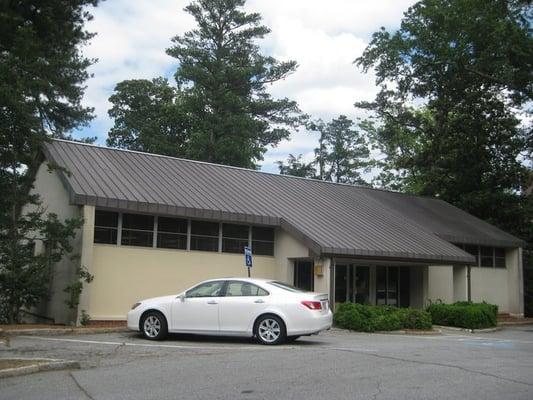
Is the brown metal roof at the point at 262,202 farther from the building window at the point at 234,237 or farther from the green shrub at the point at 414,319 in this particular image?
the green shrub at the point at 414,319

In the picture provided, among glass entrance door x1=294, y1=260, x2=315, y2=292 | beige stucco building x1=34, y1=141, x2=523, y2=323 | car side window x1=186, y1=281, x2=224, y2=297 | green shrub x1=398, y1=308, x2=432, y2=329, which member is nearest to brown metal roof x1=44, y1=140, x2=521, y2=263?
beige stucco building x1=34, y1=141, x2=523, y2=323

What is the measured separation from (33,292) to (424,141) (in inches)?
1304

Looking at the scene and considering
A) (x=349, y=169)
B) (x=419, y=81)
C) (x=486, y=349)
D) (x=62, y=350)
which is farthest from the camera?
(x=349, y=169)

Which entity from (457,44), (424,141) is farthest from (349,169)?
(457,44)

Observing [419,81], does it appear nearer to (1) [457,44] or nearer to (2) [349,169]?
(1) [457,44]

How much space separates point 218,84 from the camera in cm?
4562

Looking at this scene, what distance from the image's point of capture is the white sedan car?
13.9 m

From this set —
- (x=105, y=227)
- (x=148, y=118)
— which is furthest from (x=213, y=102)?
(x=105, y=227)

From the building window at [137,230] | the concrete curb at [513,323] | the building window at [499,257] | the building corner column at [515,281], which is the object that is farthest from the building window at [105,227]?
the building corner column at [515,281]

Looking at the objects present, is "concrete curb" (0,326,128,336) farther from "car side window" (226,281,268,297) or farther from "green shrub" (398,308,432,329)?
"green shrub" (398,308,432,329)

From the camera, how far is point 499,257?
31.3m

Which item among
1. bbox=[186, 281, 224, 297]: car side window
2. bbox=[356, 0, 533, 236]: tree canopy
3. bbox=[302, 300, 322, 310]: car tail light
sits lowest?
bbox=[302, 300, 322, 310]: car tail light

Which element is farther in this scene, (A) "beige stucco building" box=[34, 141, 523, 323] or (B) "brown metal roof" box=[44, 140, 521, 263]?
(B) "brown metal roof" box=[44, 140, 521, 263]

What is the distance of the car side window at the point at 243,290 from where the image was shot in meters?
14.3
